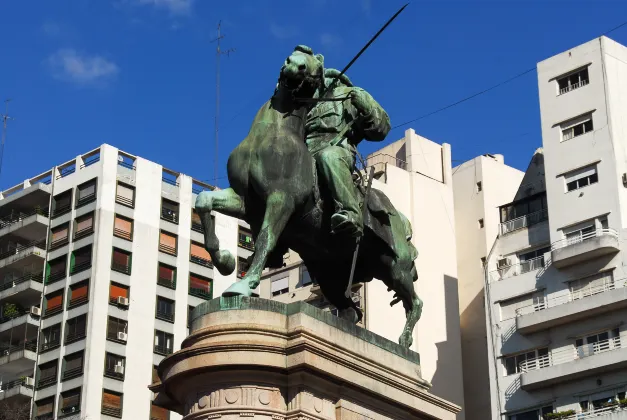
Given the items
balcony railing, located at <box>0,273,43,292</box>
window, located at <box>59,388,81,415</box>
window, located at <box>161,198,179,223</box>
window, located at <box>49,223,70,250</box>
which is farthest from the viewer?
window, located at <box>161,198,179,223</box>

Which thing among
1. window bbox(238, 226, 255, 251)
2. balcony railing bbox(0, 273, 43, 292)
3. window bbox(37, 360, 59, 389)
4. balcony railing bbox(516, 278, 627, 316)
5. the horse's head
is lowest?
the horse's head

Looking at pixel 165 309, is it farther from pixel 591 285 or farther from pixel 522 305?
pixel 591 285

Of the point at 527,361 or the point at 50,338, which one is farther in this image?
the point at 50,338

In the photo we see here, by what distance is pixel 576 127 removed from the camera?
66.1 m

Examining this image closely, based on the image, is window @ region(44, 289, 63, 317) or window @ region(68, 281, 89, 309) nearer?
window @ region(68, 281, 89, 309)

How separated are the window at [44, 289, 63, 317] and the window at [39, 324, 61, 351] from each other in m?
1.09

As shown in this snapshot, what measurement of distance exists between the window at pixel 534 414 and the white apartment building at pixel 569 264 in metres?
0.05

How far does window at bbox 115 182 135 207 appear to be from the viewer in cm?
8330

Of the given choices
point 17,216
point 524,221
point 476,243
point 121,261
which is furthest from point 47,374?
point 524,221

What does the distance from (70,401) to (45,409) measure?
188 cm

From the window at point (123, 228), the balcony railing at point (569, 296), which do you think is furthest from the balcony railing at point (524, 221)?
the window at point (123, 228)

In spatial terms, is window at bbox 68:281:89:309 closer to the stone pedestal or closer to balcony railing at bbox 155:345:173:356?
balcony railing at bbox 155:345:173:356

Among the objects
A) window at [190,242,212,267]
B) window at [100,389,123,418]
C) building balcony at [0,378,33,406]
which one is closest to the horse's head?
window at [100,389,123,418]

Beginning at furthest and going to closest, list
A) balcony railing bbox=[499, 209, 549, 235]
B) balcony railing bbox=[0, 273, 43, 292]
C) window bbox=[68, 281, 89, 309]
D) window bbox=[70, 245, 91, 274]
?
1. balcony railing bbox=[0, 273, 43, 292]
2. window bbox=[70, 245, 91, 274]
3. window bbox=[68, 281, 89, 309]
4. balcony railing bbox=[499, 209, 549, 235]
